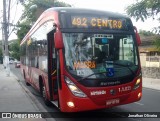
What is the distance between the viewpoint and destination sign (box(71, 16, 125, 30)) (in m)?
7.49

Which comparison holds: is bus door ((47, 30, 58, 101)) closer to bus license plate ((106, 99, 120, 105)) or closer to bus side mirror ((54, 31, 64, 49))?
bus side mirror ((54, 31, 64, 49))

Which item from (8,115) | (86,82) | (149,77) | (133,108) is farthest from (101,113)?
(149,77)

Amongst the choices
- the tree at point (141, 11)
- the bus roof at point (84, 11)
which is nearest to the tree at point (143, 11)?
the tree at point (141, 11)

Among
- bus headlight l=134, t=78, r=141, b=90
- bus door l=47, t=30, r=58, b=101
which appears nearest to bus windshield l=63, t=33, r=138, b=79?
bus headlight l=134, t=78, r=141, b=90

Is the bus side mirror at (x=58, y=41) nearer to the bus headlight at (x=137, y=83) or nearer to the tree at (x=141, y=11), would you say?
the bus headlight at (x=137, y=83)

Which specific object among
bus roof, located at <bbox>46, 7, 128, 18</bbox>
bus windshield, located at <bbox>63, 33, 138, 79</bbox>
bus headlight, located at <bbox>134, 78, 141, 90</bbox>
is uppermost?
bus roof, located at <bbox>46, 7, 128, 18</bbox>

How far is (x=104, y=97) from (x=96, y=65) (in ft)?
2.81

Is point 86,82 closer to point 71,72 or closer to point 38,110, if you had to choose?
point 71,72

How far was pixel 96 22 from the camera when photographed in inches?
302

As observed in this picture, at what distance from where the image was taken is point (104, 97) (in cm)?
724

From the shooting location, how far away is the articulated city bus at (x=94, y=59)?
23.2ft

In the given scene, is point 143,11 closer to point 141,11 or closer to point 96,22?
point 141,11

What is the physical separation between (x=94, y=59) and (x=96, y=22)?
1.08m

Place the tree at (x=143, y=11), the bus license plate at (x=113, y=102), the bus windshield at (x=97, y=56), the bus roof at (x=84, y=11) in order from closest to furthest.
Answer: the bus windshield at (x=97, y=56), the bus license plate at (x=113, y=102), the bus roof at (x=84, y=11), the tree at (x=143, y=11)
